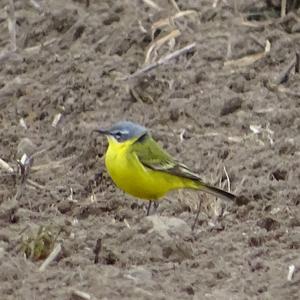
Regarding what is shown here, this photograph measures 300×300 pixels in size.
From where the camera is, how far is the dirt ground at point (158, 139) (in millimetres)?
6781

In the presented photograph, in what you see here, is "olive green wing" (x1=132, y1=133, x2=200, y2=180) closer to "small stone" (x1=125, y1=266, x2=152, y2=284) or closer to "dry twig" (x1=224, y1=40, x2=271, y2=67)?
"small stone" (x1=125, y1=266, x2=152, y2=284)

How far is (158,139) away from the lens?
31.6 feet

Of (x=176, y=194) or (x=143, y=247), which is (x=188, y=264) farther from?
(x=176, y=194)

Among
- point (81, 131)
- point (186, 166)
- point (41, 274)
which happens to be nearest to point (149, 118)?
point (81, 131)

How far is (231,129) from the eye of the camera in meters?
9.74

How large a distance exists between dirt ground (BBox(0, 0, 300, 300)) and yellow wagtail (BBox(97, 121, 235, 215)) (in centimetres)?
16

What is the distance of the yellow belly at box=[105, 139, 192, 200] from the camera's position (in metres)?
8.30

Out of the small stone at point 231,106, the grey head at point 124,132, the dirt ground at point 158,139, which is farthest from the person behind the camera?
the small stone at point 231,106

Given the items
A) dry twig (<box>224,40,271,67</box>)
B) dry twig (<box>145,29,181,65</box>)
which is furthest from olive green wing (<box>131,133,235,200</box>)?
dry twig (<box>145,29,181,65</box>)

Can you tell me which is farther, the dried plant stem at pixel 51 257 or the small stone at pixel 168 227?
the small stone at pixel 168 227

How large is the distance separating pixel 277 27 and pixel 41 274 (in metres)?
5.44

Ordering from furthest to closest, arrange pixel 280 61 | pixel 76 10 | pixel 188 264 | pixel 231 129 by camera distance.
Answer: pixel 76 10 → pixel 280 61 → pixel 231 129 → pixel 188 264

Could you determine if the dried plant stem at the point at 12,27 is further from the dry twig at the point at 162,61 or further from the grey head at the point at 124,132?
the grey head at the point at 124,132

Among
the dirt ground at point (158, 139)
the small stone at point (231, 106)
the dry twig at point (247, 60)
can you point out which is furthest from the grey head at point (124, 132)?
the dry twig at point (247, 60)
